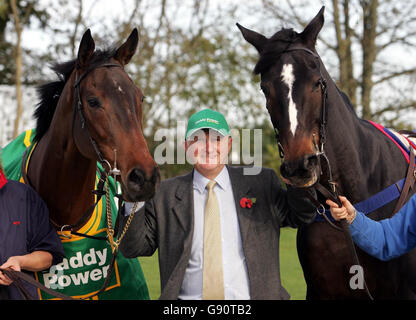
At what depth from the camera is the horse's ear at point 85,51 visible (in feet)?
9.84

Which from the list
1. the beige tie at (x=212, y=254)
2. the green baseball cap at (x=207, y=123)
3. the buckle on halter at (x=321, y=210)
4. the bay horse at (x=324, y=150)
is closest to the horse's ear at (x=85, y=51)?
the green baseball cap at (x=207, y=123)

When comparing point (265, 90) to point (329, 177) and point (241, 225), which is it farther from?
point (241, 225)

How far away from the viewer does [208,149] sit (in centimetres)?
286

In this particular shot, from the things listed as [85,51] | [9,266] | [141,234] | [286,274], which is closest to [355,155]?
[141,234]

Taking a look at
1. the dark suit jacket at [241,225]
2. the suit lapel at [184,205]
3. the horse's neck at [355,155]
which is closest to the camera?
the dark suit jacket at [241,225]

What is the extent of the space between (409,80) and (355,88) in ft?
5.10

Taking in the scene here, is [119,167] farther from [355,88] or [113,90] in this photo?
[355,88]

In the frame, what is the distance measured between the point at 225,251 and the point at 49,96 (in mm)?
1583

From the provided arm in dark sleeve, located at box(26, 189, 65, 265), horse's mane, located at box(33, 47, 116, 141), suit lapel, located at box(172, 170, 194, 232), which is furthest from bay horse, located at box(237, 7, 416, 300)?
arm in dark sleeve, located at box(26, 189, 65, 265)

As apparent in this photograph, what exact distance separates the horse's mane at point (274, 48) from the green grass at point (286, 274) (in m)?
3.78

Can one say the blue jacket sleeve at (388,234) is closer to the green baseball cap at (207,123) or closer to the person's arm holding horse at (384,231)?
the person's arm holding horse at (384,231)

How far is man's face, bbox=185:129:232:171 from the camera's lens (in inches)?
113

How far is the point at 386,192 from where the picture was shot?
3.35m
